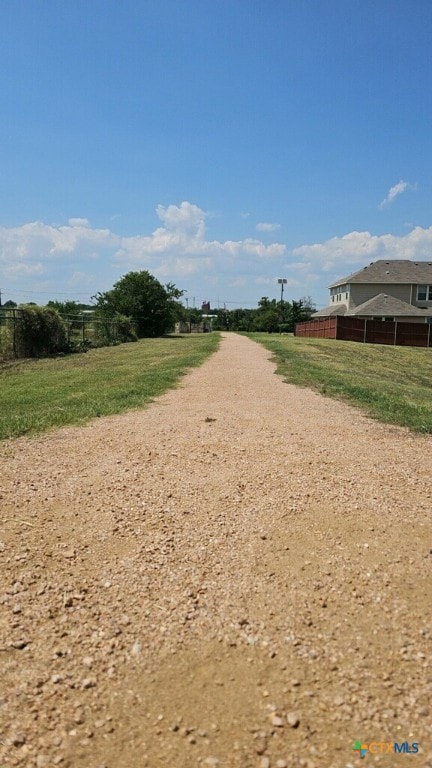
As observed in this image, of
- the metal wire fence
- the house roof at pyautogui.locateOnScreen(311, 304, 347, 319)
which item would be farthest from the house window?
the metal wire fence

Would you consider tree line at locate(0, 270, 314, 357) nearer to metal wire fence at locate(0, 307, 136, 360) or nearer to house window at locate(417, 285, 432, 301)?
metal wire fence at locate(0, 307, 136, 360)

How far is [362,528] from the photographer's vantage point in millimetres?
3693

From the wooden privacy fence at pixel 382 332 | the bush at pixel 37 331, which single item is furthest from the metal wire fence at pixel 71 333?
the wooden privacy fence at pixel 382 332

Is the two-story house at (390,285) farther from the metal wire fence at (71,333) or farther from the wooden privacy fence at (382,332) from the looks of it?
the metal wire fence at (71,333)

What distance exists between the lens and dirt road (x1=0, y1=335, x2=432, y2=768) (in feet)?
6.61

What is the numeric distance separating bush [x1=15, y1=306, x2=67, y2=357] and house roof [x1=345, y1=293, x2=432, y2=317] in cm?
3132

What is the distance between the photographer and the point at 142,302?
4366 cm

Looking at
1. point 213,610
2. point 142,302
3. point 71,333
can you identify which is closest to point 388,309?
point 142,302

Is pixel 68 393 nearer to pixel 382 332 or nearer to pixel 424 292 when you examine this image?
pixel 382 332

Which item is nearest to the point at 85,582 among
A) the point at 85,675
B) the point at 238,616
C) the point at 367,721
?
the point at 85,675

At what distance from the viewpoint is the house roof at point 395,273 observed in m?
49.5

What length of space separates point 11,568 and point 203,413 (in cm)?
470

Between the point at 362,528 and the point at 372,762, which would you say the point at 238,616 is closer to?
the point at 372,762

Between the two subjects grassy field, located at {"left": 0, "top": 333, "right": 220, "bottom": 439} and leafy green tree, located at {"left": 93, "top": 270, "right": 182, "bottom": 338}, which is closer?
grassy field, located at {"left": 0, "top": 333, "right": 220, "bottom": 439}
